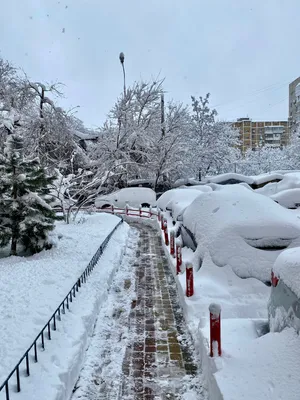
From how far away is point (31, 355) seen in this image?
4.23 metres

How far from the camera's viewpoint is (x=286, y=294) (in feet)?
11.3

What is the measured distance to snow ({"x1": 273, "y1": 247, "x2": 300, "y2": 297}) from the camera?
10.6 ft

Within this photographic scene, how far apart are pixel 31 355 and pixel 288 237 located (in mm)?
4690

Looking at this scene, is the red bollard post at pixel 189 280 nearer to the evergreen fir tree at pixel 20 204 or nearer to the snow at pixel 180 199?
the evergreen fir tree at pixel 20 204

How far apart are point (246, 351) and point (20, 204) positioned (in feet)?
24.4

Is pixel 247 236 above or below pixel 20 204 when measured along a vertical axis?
below

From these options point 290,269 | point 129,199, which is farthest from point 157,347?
point 129,199

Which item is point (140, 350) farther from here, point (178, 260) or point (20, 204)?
point (20, 204)

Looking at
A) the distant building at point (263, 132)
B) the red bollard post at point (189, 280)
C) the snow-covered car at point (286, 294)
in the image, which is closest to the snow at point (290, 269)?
the snow-covered car at point (286, 294)

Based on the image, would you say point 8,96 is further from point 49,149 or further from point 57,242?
point 57,242

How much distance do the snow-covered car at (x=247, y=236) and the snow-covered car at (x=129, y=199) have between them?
14.2 meters

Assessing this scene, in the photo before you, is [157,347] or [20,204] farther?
[20,204]

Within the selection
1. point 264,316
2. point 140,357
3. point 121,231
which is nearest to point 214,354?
point 140,357

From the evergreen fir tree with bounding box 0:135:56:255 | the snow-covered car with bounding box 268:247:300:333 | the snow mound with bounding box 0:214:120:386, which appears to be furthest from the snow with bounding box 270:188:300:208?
the snow-covered car with bounding box 268:247:300:333
